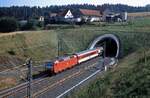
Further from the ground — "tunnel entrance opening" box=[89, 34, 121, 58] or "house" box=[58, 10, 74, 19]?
"house" box=[58, 10, 74, 19]

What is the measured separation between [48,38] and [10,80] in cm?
2191

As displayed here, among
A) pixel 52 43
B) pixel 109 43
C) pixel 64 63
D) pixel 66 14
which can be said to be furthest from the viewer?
pixel 66 14

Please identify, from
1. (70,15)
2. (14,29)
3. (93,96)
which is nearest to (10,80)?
(93,96)

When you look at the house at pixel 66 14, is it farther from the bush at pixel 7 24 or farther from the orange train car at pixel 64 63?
the orange train car at pixel 64 63

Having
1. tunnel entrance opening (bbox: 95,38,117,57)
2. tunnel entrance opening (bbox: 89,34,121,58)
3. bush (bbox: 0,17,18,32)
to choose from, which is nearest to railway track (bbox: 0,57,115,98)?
tunnel entrance opening (bbox: 89,34,121,58)

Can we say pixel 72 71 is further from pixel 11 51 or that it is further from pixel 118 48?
pixel 118 48

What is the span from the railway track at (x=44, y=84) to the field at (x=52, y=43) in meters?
5.43

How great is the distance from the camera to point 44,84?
32.3m

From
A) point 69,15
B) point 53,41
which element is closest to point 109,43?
point 53,41

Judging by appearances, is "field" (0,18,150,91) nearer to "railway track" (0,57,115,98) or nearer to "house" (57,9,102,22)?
"railway track" (0,57,115,98)

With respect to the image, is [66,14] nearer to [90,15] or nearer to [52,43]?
[90,15]

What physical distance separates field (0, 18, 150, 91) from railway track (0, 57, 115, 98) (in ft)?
17.8

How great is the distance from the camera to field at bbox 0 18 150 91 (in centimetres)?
4284

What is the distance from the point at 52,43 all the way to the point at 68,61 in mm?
12312
